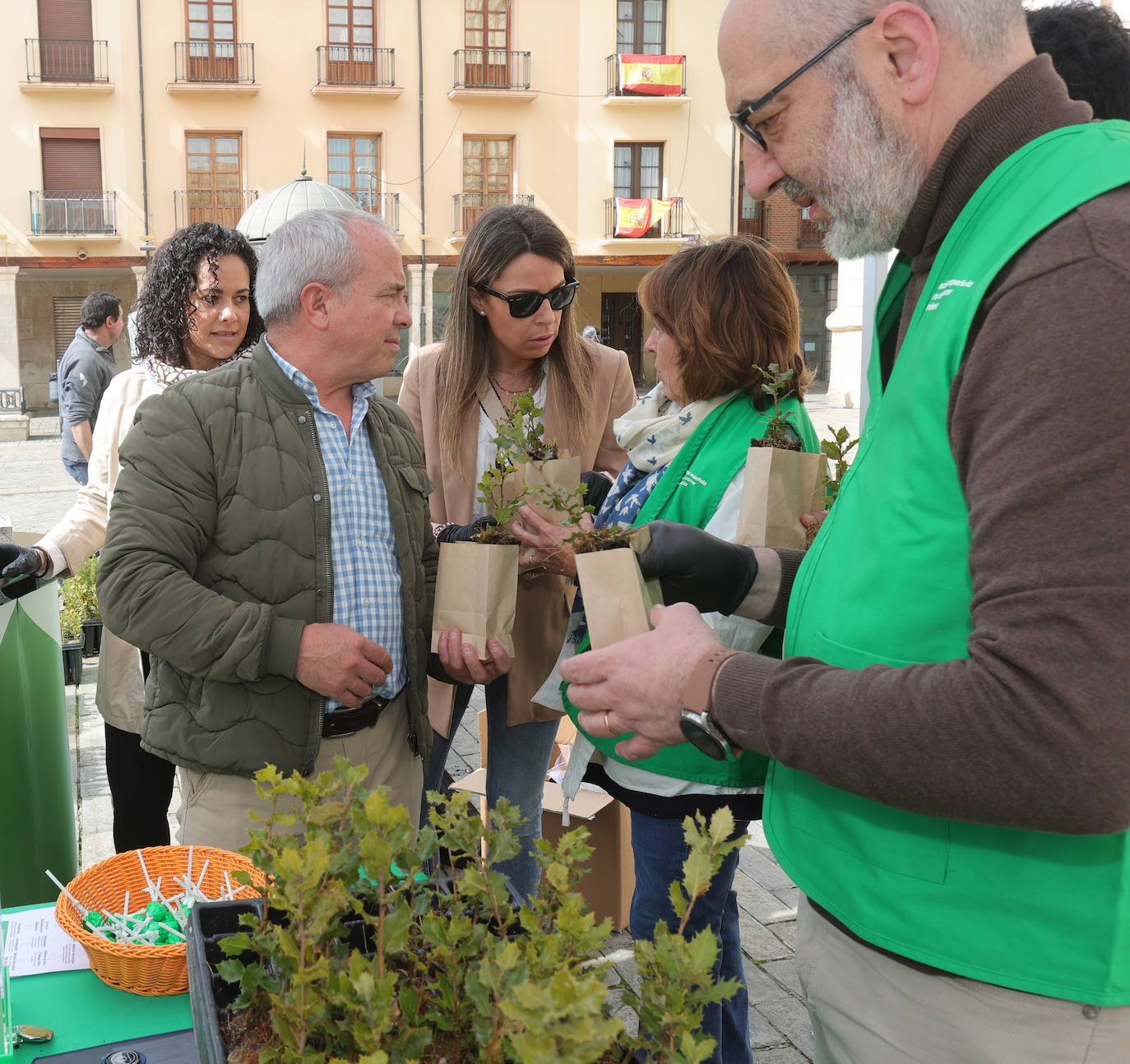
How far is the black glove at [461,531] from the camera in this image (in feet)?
7.40

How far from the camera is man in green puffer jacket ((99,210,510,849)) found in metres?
1.97

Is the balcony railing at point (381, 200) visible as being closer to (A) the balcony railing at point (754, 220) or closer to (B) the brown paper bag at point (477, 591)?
(A) the balcony railing at point (754, 220)

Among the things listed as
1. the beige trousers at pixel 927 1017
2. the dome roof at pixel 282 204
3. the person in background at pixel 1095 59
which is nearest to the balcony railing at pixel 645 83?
the dome roof at pixel 282 204

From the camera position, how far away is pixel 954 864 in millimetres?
1074

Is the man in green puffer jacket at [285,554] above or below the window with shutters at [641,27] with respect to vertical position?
below

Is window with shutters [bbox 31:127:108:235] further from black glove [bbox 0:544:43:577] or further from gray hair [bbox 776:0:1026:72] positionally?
gray hair [bbox 776:0:1026:72]

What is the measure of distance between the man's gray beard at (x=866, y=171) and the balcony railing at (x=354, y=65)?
2666 cm

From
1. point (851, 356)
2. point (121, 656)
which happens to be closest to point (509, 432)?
point (121, 656)

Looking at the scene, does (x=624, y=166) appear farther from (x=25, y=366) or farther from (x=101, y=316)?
(x=101, y=316)

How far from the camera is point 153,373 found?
2.95m

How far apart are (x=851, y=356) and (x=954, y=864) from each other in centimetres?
1556

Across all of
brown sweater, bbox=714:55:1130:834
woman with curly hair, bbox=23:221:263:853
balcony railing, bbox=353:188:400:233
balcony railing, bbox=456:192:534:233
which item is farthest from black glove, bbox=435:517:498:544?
balcony railing, bbox=456:192:534:233

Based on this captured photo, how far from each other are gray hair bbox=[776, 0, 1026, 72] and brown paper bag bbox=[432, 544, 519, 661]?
3.93 ft

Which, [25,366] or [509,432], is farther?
[25,366]
